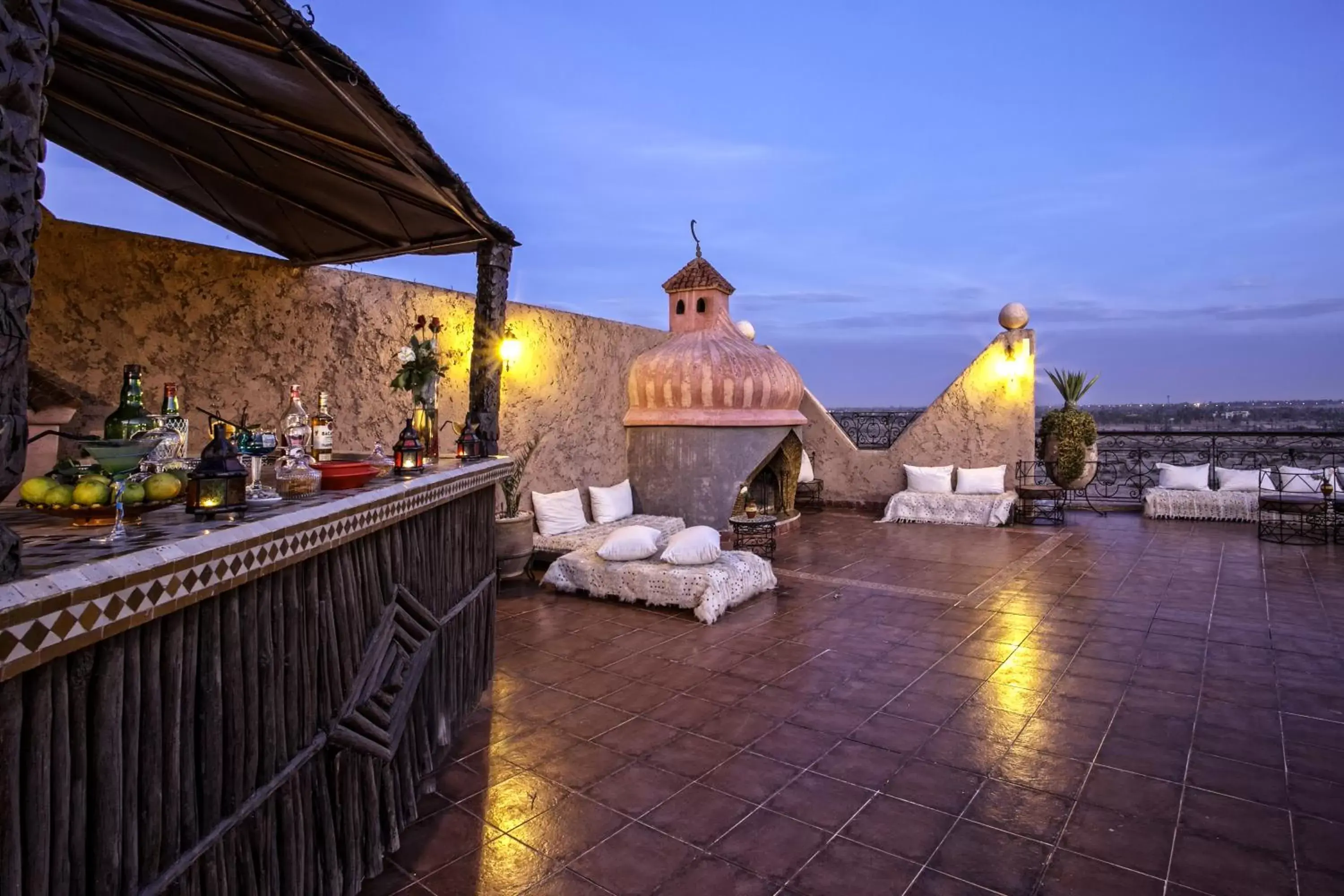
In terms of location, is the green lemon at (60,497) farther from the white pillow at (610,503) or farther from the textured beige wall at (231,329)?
the white pillow at (610,503)

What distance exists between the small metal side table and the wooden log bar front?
→ 499 cm

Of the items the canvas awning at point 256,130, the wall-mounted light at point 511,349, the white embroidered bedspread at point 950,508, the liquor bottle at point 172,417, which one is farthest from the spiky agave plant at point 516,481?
the white embroidered bedspread at point 950,508

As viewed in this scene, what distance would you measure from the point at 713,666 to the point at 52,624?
420 centimetres

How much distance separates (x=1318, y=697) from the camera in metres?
4.39

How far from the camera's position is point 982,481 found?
1194 centimetres

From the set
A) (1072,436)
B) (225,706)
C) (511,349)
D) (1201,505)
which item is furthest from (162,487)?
(1201,505)

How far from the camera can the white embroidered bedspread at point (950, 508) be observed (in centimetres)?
1132

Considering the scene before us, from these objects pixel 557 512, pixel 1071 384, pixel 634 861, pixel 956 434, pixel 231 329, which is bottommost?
pixel 634 861

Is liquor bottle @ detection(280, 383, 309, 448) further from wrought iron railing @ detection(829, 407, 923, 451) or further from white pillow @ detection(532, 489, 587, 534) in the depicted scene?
wrought iron railing @ detection(829, 407, 923, 451)

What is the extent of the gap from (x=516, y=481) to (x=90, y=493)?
590 cm

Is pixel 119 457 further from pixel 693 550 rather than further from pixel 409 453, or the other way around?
pixel 693 550

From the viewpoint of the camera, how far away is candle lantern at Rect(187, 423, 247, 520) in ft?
6.86

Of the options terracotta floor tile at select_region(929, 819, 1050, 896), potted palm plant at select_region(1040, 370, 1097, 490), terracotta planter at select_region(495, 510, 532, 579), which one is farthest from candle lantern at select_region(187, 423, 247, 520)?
potted palm plant at select_region(1040, 370, 1097, 490)

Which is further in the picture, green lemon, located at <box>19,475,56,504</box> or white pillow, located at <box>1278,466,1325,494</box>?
white pillow, located at <box>1278,466,1325,494</box>
